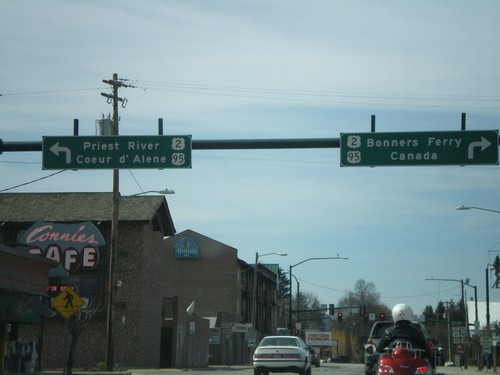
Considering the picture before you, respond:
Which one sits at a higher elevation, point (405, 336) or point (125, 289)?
point (125, 289)

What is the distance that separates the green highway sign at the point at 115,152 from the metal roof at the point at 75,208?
2661cm

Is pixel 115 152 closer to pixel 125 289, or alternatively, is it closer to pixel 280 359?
pixel 280 359

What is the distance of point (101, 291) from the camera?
45500 mm

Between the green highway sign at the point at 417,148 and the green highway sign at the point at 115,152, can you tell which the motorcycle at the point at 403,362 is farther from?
the green highway sign at the point at 115,152

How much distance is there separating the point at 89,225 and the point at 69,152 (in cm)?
2267

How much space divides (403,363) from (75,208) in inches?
1422

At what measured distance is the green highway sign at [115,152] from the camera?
19906 mm

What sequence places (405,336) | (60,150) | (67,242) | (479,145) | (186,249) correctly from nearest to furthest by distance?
(405,336), (479,145), (60,150), (67,242), (186,249)

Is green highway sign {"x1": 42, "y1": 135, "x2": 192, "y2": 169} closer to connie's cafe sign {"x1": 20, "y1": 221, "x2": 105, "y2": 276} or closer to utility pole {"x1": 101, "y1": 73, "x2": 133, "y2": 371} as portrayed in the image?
utility pole {"x1": 101, "y1": 73, "x2": 133, "y2": 371}

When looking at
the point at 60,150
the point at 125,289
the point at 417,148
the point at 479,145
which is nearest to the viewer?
the point at 479,145

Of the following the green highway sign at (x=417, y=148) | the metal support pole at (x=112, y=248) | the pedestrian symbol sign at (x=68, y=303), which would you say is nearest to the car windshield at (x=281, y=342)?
the pedestrian symbol sign at (x=68, y=303)

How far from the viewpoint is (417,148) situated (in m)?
19.2

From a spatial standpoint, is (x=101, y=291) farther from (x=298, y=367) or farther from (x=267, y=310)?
(x=267, y=310)

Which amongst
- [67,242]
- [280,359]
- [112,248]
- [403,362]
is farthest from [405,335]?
[67,242]
